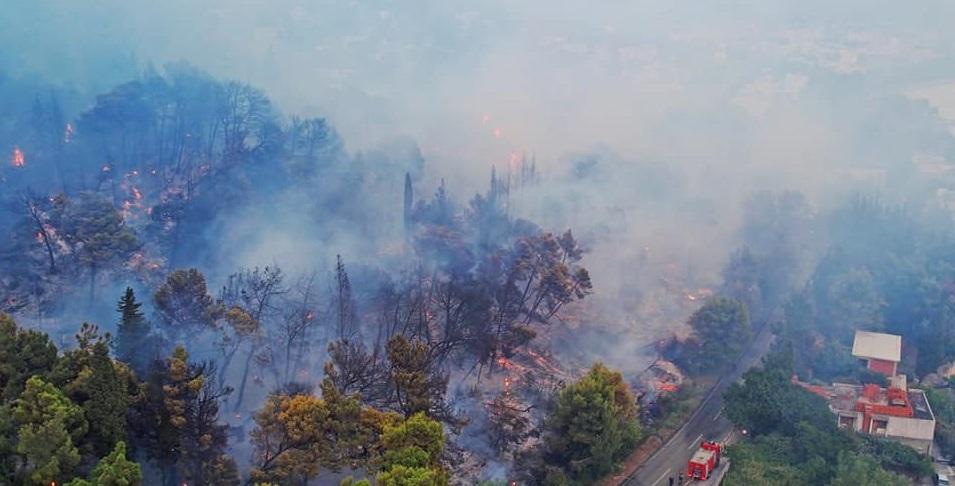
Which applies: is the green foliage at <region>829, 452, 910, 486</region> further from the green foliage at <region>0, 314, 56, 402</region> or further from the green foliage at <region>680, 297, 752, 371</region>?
the green foliage at <region>0, 314, 56, 402</region>

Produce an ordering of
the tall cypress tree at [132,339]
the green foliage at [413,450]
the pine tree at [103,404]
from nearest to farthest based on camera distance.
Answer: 1. the green foliage at [413,450]
2. the pine tree at [103,404]
3. the tall cypress tree at [132,339]

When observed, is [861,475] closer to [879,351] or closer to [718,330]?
[718,330]

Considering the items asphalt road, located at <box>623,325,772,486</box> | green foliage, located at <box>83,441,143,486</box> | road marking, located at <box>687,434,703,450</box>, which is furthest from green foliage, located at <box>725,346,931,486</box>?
green foliage, located at <box>83,441,143,486</box>

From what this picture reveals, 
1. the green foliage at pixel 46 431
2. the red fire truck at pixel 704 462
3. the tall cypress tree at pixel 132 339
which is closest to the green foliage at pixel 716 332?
the red fire truck at pixel 704 462

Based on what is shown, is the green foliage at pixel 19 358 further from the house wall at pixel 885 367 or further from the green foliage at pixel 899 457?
the house wall at pixel 885 367

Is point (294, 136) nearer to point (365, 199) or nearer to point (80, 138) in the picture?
point (365, 199)

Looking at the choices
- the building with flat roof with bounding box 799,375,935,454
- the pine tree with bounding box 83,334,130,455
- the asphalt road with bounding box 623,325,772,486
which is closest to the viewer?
the pine tree with bounding box 83,334,130,455
